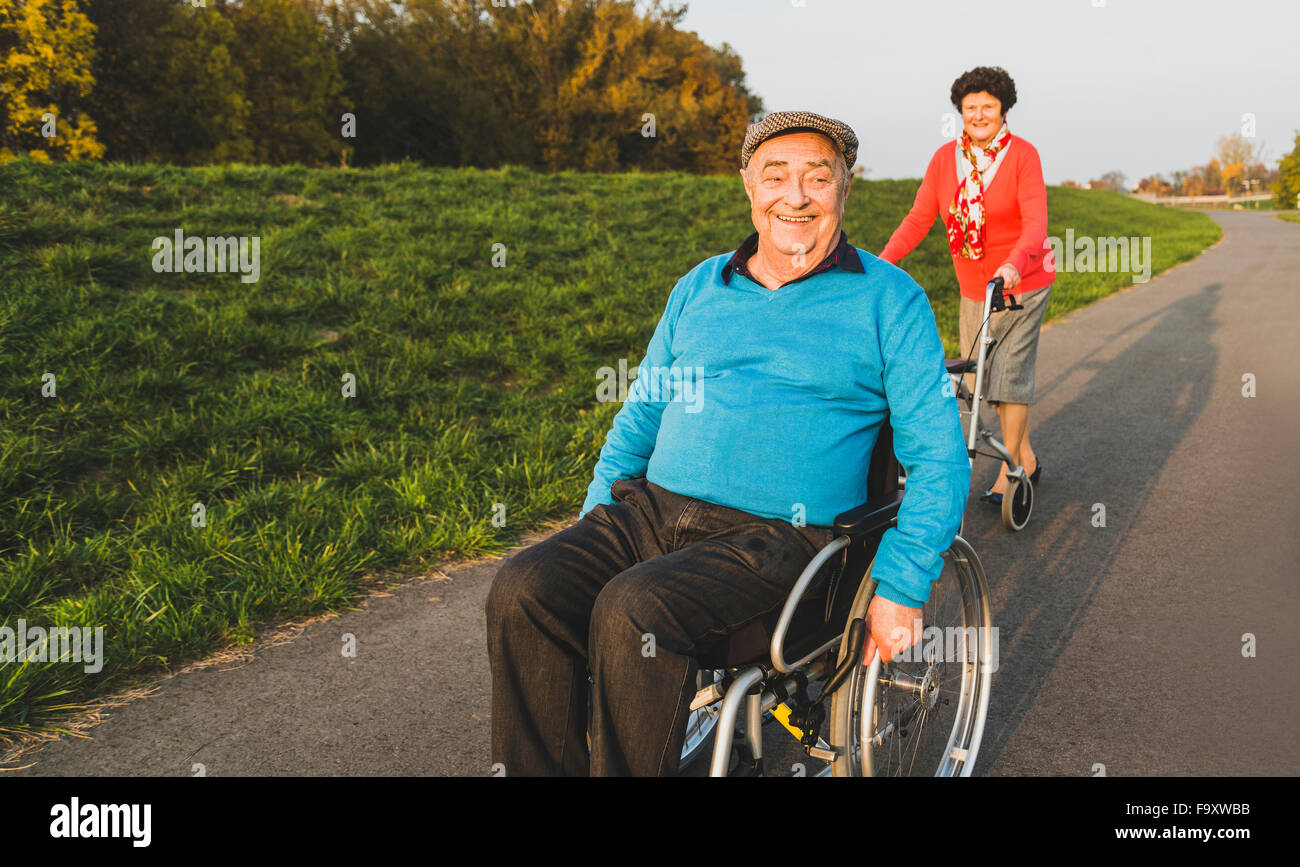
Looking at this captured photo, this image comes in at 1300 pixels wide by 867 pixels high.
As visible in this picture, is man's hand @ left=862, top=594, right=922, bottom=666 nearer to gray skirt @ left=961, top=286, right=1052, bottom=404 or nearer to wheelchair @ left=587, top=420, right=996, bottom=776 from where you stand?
wheelchair @ left=587, top=420, right=996, bottom=776

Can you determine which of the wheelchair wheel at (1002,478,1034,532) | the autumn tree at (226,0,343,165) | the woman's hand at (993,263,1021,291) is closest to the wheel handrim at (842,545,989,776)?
the woman's hand at (993,263,1021,291)

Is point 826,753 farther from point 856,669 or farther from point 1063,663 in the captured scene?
point 1063,663

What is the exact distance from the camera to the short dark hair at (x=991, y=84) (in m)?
4.20

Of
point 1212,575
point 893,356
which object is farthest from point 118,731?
point 1212,575

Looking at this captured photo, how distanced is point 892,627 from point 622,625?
61 cm

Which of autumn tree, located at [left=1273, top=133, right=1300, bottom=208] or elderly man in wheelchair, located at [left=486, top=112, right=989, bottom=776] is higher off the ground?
autumn tree, located at [left=1273, top=133, right=1300, bottom=208]

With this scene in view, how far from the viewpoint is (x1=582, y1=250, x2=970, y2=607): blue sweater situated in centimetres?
209

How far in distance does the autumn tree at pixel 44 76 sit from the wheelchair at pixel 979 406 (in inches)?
681

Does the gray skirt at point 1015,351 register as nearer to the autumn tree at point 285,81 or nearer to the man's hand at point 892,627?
the man's hand at point 892,627

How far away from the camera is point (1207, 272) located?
592 inches

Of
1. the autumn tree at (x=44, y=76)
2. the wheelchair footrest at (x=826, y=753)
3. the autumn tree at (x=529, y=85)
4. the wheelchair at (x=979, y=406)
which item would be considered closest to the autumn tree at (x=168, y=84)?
the autumn tree at (x=44, y=76)

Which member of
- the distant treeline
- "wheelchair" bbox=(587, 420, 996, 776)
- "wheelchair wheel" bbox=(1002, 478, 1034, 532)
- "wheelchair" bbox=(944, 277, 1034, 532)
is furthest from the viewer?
the distant treeline

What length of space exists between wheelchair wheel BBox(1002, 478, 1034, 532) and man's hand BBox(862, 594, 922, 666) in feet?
8.44

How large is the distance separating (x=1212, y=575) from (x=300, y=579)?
3740mm
